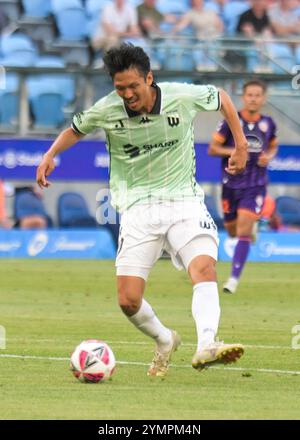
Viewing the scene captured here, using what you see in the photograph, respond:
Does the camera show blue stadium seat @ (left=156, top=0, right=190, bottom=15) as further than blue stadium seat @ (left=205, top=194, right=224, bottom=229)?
Yes

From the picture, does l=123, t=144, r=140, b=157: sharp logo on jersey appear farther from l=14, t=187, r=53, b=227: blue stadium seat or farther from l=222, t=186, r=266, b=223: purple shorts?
l=14, t=187, r=53, b=227: blue stadium seat

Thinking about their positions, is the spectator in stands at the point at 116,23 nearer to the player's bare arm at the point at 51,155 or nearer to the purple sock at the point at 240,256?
the purple sock at the point at 240,256

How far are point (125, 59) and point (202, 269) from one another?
5.21ft

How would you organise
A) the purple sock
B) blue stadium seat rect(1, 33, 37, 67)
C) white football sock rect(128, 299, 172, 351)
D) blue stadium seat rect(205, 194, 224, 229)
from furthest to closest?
blue stadium seat rect(1, 33, 37, 67) → blue stadium seat rect(205, 194, 224, 229) → the purple sock → white football sock rect(128, 299, 172, 351)

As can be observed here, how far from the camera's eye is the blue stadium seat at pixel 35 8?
83.1 feet

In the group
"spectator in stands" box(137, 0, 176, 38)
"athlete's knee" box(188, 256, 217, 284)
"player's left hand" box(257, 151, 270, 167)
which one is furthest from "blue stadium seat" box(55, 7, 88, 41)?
"athlete's knee" box(188, 256, 217, 284)

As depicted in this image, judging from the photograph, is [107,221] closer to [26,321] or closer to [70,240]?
[70,240]

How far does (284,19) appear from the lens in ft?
87.1

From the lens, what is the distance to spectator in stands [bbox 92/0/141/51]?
24.7m

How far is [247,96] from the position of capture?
17094mm

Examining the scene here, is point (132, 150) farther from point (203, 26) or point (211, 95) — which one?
point (203, 26)

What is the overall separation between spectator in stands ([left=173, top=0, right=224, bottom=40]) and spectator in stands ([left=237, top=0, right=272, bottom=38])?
0.52 meters

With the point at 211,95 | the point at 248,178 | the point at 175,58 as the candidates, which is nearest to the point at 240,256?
the point at 248,178

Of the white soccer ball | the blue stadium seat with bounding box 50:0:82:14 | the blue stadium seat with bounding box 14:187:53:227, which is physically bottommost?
the blue stadium seat with bounding box 14:187:53:227
